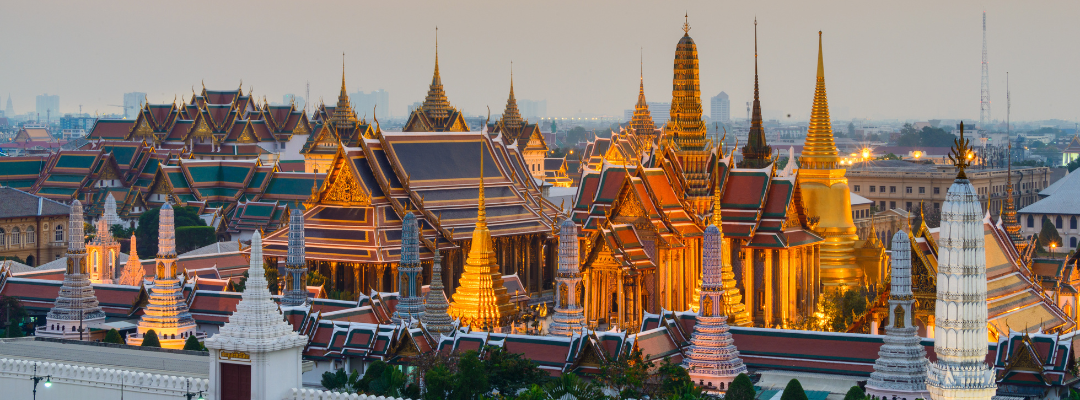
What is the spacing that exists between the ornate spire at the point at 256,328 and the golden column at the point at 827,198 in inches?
917

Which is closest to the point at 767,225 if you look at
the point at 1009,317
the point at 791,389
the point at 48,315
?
the point at 1009,317

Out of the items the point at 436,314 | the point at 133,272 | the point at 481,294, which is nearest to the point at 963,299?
the point at 436,314

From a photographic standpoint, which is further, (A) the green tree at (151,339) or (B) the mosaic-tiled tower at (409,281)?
(B) the mosaic-tiled tower at (409,281)

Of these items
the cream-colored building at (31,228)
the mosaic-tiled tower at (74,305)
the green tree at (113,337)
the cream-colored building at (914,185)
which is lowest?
the green tree at (113,337)

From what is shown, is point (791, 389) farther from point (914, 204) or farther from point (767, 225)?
point (914, 204)

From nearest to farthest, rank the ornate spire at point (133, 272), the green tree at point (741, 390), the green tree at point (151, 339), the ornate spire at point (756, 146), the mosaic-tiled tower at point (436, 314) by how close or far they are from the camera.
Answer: the green tree at point (741, 390), the mosaic-tiled tower at point (436, 314), the green tree at point (151, 339), the ornate spire at point (133, 272), the ornate spire at point (756, 146)

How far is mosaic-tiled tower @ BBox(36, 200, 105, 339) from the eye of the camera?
131 feet

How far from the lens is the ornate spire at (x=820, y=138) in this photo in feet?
159

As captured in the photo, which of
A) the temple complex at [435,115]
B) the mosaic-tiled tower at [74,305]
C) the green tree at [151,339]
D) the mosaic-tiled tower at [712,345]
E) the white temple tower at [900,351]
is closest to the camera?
the white temple tower at [900,351]

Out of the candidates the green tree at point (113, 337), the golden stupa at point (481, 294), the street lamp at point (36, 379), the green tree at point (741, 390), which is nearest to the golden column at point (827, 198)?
the golden stupa at point (481, 294)

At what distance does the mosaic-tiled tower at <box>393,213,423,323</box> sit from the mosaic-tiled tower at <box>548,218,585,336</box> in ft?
10.7

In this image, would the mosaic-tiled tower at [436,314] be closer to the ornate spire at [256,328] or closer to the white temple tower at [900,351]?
the ornate spire at [256,328]

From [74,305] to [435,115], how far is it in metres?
46.9

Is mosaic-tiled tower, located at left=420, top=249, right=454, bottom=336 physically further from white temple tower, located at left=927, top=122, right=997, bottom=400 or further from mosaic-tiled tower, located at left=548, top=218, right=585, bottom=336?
white temple tower, located at left=927, top=122, right=997, bottom=400
